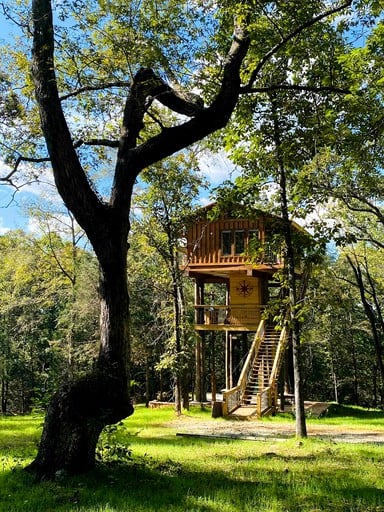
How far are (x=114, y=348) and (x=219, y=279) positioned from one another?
1859 cm

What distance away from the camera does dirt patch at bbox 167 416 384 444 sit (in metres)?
11.8

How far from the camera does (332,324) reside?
33.4 meters

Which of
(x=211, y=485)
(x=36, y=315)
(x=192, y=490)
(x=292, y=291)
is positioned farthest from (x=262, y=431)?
(x=36, y=315)

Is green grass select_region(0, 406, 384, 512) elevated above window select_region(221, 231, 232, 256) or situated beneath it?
situated beneath

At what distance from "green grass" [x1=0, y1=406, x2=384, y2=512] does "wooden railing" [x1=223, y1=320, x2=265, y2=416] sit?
341 inches

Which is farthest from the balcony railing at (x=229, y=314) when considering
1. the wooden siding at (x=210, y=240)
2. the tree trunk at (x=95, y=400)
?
the tree trunk at (x=95, y=400)

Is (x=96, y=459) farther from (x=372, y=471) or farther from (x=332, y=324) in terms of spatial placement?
(x=332, y=324)

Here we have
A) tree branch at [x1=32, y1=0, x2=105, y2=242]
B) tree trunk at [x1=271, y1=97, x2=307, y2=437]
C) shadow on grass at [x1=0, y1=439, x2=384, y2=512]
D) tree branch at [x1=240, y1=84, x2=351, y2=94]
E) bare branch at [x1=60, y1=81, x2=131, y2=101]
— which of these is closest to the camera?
shadow on grass at [x1=0, y1=439, x2=384, y2=512]

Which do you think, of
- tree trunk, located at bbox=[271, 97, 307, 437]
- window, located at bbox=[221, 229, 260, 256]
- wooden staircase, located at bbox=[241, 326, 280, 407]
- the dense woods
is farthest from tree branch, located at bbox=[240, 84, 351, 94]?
window, located at bbox=[221, 229, 260, 256]

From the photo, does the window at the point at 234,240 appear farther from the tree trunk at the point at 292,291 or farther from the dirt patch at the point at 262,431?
the tree trunk at the point at 292,291

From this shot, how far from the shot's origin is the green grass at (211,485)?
15.2 ft

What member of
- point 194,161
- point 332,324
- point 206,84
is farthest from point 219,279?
point 206,84

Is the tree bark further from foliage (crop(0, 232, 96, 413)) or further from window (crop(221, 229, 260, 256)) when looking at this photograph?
foliage (crop(0, 232, 96, 413))

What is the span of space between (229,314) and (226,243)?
9.99 ft
